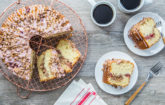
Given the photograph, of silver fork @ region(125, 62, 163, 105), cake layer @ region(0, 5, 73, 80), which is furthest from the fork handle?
cake layer @ region(0, 5, 73, 80)

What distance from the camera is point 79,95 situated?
2.51 metres

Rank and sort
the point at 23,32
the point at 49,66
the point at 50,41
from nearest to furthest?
the point at 23,32
the point at 49,66
the point at 50,41

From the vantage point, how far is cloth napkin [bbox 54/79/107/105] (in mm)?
2500

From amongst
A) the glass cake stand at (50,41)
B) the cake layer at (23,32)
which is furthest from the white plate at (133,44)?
the cake layer at (23,32)

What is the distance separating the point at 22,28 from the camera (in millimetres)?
2170

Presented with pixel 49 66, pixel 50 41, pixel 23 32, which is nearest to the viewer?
pixel 23 32

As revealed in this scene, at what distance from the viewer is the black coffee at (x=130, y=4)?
232cm

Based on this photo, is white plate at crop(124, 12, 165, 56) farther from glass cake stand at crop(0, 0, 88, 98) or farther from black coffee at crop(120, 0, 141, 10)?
glass cake stand at crop(0, 0, 88, 98)

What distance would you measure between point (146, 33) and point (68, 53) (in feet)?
2.85

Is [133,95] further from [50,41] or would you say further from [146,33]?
[50,41]

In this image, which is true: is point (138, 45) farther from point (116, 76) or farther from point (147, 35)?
point (116, 76)

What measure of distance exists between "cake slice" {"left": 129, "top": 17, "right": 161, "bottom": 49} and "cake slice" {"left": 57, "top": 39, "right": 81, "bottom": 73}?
0.64 m

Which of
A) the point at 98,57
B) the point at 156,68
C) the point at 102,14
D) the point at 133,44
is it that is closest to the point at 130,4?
the point at 102,14

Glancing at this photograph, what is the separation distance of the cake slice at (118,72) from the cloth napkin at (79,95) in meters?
0.25
